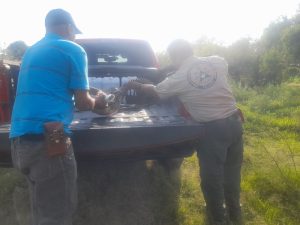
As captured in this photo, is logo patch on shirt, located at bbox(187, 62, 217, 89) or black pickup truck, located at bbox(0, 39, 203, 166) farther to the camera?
logo patch on shirt, located at bbox(187, 62, 217, 89)

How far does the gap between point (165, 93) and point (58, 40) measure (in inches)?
48.8

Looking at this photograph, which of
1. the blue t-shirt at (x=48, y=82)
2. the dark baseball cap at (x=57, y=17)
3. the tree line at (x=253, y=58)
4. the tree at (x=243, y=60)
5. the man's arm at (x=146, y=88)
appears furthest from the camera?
the tree at (x=243, y=60)

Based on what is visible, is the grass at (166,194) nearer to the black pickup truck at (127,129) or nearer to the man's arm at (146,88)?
the black pickup truck at (127,129)

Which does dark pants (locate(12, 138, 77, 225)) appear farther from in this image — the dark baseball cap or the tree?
the tree

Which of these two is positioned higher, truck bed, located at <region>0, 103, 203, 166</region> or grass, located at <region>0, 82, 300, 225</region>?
truck bed, located at <region>0, 103, 203, 166</region>

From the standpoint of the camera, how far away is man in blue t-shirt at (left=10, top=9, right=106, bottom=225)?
7.82 feet

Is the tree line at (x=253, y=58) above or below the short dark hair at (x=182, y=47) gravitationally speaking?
below

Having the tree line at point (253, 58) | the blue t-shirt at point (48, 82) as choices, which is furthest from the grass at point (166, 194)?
the tree line at point (253, 58)

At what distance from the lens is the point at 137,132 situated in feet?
9.74

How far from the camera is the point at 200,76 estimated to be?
10.9ft

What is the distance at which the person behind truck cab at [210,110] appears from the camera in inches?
129

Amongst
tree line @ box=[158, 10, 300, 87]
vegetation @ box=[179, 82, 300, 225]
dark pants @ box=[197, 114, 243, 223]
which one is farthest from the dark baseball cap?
tree line @ box=[158, 10, 300, 87]

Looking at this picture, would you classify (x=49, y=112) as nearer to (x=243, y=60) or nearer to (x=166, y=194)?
(x=166, y=194)

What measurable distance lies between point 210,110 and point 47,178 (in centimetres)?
149
